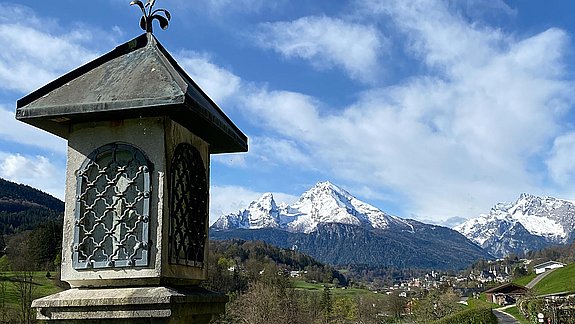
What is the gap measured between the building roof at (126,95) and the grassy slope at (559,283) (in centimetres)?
5690

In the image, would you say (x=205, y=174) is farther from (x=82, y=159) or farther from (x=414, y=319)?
(x=414, y=319)

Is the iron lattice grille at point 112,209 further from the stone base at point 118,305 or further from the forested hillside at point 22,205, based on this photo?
the forested hillside at point 22,205

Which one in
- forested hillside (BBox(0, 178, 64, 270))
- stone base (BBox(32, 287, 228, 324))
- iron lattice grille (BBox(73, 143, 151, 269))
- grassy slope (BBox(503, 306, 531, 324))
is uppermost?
forested hillside (BBox(0, 178, 64, 270))

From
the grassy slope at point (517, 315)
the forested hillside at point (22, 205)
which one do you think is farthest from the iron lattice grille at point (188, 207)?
the forested hillside at point (22, 205)

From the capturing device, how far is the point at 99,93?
10.3 feet

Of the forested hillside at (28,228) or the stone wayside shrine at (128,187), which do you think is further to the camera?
the forested hillside at (28,228)

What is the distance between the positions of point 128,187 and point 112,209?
144 millimetres

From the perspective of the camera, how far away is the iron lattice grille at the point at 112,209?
3.01m

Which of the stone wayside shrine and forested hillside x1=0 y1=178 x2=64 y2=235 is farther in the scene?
forested hillside x1=0 y1=178 x2=64 y2=235

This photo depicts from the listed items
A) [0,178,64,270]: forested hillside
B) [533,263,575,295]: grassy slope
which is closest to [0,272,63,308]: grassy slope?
[0,178,64,270]: forested hillside

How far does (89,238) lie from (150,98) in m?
0.80

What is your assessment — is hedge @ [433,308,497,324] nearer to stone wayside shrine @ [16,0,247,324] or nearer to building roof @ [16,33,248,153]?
stone wayside shrine @ [16,0,247,324]

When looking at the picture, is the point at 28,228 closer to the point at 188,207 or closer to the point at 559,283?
the point at 559,283

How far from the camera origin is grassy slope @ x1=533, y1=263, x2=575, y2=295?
57594 millimetres
